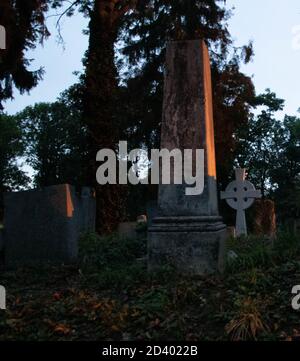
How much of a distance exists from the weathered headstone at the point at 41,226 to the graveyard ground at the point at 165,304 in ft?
4.67

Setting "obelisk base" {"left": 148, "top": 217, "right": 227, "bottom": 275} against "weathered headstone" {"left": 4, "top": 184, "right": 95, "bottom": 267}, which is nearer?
"obelisk base" {"left": 148, "top": 217, "right": 227, "bottom": 275}

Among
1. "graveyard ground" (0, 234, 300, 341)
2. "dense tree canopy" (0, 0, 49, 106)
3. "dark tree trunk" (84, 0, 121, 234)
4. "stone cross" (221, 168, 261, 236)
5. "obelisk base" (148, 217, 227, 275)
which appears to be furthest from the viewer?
"dense tree canopy" (0, 0, 49, 106)

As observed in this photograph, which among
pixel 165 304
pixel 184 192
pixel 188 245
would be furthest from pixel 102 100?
pixel 165 304

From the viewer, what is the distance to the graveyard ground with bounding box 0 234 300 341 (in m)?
4.37

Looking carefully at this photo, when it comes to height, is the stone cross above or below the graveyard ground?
above

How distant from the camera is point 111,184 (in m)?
13.4

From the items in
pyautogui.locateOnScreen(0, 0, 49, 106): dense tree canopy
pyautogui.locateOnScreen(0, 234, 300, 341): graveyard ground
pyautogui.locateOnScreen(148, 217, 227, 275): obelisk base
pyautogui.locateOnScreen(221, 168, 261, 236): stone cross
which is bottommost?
pyautogui.locateOnScreen(0, 234, 300, 341): graveyard ground

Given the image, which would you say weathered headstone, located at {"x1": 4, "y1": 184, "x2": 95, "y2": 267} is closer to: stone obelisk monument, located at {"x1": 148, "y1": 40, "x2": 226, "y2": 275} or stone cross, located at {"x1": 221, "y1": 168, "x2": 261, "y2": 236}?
stone obelisk monument, located at {"x1": 148, "y1": 40, "x2": 226, "y2": 275}

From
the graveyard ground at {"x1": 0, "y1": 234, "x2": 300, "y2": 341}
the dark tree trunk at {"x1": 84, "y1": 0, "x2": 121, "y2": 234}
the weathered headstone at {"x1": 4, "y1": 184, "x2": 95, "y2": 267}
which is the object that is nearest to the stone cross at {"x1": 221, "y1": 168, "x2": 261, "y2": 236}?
the dark tree trunk at {"x1": 84, "y1": 0, "x2": 121, "y2": 234}

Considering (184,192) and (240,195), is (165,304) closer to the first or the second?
(184,192)

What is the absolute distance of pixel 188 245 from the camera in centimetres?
623

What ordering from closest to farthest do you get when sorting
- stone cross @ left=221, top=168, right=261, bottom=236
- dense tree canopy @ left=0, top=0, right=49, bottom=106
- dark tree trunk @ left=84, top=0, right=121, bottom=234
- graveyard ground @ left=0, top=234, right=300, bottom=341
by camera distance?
graveyard ground @ left=0, top=234, right=300, bottom=341 → dark tree trunk @ left=84, top=0, right=121, bottom=234 → stone cross @ left=221, top=168, right=261, bottom=236 → dense tree canopy @ left=0, top=0, right=49, bottom=106

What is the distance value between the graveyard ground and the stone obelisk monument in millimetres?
280
